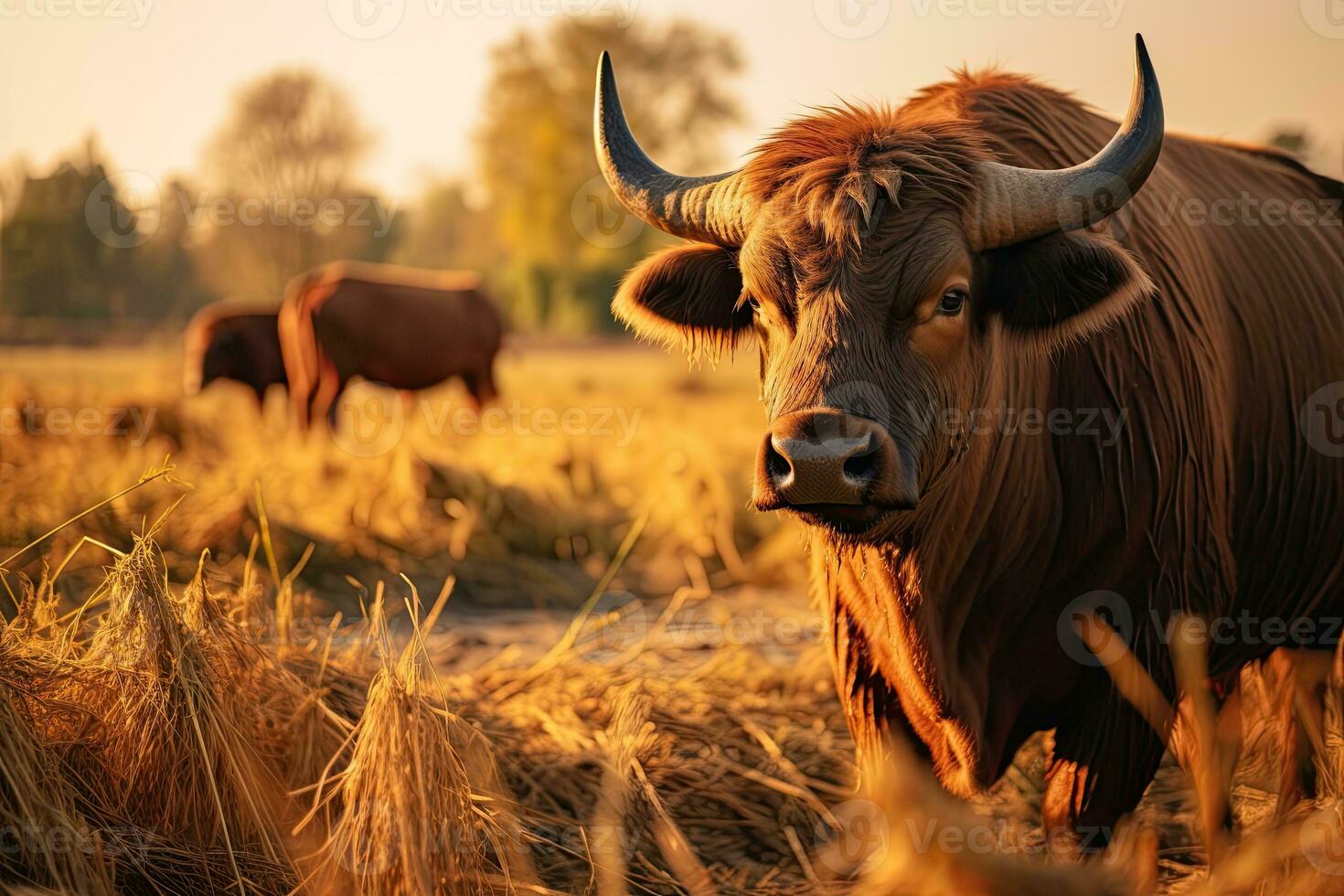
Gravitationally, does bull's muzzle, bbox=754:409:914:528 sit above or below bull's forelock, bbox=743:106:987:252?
below

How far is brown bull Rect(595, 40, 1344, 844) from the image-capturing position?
2.73 m

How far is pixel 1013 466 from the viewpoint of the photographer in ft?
10.0

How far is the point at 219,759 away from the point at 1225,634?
289cm

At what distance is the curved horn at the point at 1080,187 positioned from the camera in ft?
9.18

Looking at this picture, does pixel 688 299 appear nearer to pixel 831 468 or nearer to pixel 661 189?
pixel 661 189

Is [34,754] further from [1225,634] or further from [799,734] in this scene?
[1225,634]

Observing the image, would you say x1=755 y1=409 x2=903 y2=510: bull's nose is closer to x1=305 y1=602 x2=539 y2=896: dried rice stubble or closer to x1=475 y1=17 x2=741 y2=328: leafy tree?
x1=305 y1=602 x2=539 y2=896: dried rice stubble

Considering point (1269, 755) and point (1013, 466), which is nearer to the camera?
point (1013, 466)

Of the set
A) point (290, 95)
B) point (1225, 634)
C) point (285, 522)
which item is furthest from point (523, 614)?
point (290, 95)
